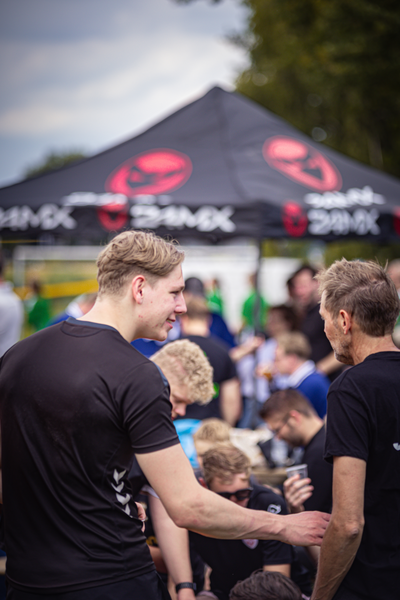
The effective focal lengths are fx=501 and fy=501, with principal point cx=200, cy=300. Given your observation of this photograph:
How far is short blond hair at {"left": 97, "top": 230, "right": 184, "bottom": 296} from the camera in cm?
155

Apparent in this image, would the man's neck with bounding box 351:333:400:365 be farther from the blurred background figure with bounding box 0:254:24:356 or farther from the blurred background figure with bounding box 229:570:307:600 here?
the blurred background figure with bounding box 0:254:24:356

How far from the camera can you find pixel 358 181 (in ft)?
18.3

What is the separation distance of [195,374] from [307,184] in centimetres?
330

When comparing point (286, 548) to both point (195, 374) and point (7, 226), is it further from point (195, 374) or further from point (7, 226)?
point (7, 226)

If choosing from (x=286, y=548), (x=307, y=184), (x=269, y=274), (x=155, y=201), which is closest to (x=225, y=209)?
(x=155, y=201)

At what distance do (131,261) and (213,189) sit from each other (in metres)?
3.35

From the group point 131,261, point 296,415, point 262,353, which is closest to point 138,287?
point 131,261

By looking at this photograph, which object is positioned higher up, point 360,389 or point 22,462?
point 360,389

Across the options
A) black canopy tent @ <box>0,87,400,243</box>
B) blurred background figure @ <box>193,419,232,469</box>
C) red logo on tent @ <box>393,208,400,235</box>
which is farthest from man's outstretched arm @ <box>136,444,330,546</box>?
red logo on tent @ <box>393,208,400,235</box>

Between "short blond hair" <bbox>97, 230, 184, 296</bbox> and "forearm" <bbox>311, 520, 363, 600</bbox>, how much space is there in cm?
96

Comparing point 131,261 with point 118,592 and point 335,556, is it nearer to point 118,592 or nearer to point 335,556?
point 118,592

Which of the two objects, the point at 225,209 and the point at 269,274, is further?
the point at 269,274

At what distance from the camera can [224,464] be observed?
2.38 meters

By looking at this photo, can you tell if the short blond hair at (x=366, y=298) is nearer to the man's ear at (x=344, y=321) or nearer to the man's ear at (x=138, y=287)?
the man's ear at (x=344, y=321)
